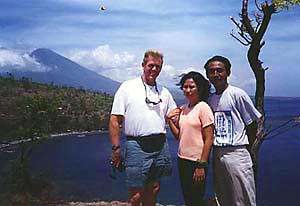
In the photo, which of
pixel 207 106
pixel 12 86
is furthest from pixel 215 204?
pixel 12 86

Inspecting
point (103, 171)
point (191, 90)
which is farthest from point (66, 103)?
point (191, 90)

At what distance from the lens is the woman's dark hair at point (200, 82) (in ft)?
11.9

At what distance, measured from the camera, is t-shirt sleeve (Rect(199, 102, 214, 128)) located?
348 cm

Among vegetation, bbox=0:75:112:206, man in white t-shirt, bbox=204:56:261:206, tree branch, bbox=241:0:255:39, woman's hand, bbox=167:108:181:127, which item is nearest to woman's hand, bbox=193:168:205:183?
man in white t-shirt, bbox=204:56:261:206

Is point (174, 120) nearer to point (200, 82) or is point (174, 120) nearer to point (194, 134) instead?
point (194, 134)

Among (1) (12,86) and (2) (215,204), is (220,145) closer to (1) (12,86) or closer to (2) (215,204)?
(2) (215,204)

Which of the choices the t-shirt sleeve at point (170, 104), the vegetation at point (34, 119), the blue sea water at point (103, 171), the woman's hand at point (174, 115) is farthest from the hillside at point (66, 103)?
the woman's hand at point (174, 115)

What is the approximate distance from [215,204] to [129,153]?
33.4 inches

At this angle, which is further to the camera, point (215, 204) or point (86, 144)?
point (86, 144)

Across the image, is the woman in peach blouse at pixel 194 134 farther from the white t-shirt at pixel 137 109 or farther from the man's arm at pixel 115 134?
the man's arm at pixel 115 134

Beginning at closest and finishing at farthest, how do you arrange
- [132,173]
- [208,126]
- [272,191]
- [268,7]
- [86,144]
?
[208,126] → [132,173] → [268,7] → [272,191] → [86,144]

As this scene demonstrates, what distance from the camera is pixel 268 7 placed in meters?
4.33

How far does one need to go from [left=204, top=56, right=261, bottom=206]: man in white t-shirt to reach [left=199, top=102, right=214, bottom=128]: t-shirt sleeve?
103 mm

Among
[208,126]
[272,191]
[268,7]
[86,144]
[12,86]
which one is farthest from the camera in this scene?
[12,86]
